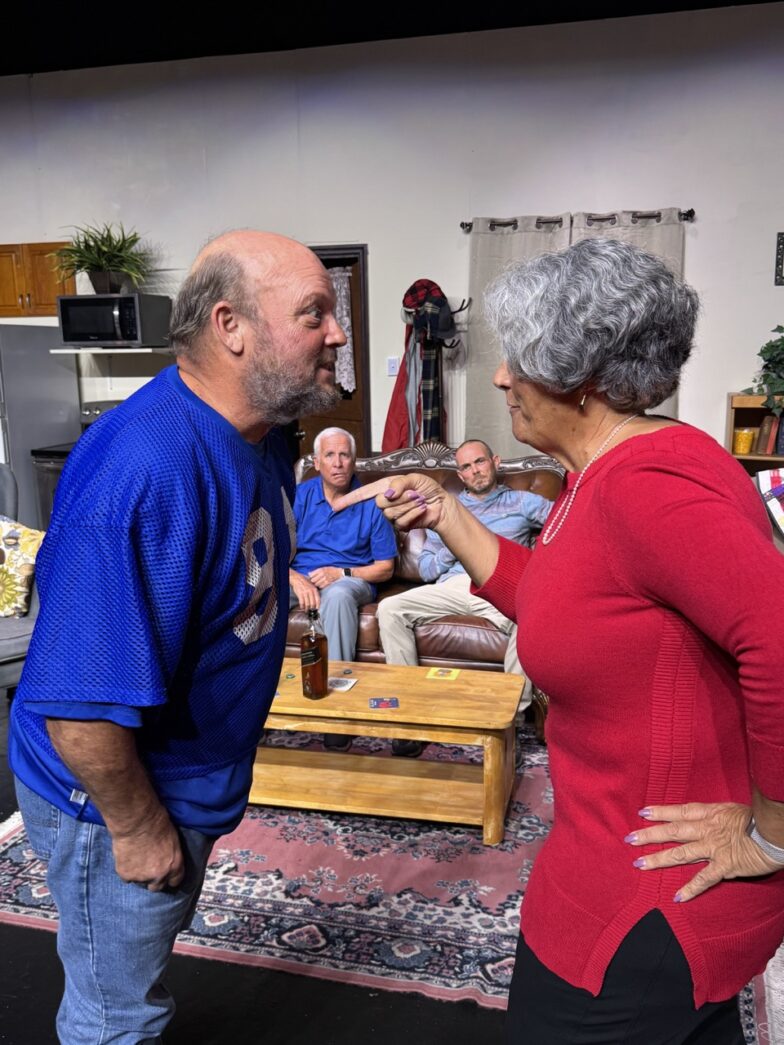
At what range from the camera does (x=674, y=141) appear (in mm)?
5289

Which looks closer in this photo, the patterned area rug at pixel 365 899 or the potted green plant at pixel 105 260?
the patterned area rug at pixel 365 899

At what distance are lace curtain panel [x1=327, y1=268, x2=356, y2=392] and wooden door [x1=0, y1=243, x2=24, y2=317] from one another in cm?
256

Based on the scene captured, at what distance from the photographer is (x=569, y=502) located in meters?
1.06

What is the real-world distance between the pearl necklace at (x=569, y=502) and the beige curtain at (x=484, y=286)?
4.53 metres

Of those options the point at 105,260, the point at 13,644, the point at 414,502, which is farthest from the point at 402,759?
the point at 105,260

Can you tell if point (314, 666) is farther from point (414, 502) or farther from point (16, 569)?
point (16, 569)

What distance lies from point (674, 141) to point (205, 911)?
16.8 feet

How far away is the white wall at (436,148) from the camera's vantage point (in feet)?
17.1

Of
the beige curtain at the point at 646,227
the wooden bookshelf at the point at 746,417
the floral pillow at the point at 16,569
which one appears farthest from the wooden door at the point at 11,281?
the wooden bookshelf at the point at 746,417

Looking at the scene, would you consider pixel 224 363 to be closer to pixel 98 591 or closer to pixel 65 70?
pixel 98 591

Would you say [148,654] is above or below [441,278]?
below

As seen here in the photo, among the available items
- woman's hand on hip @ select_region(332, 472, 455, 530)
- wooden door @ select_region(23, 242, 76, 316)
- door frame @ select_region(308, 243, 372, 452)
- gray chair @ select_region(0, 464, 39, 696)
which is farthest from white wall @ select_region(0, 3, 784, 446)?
woman's hand on hip @ select_region(332, 472, 455, 530)

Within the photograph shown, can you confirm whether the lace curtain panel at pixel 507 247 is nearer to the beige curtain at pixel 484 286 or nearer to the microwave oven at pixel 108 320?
the beige curtain at pixel 484 286

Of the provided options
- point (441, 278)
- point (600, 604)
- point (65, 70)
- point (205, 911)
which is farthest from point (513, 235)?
point (600, 604)
